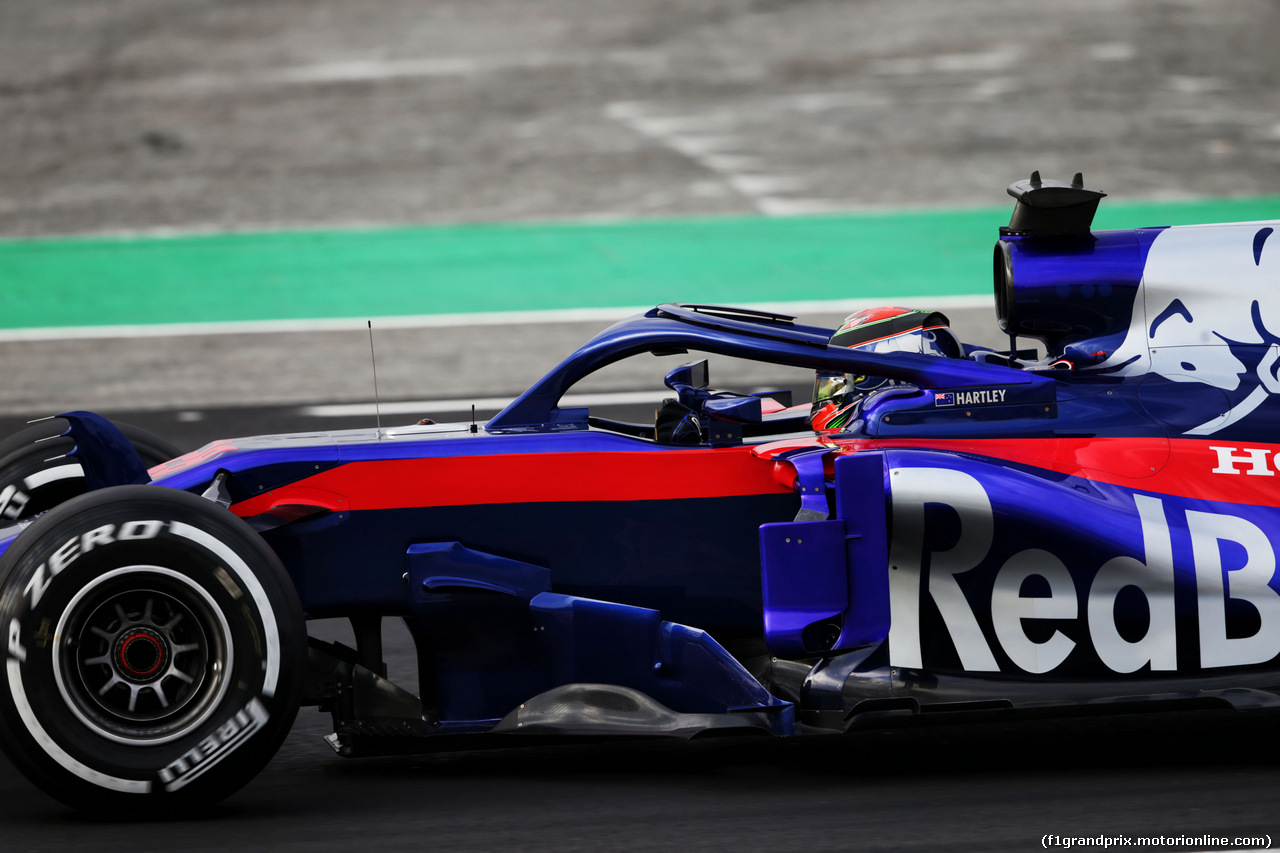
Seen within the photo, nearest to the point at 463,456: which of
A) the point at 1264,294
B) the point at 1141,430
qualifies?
the point at 1141,430

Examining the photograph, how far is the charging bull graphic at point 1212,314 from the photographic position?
14.9ft

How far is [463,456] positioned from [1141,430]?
6.11ft

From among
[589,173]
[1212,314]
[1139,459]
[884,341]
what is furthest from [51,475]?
[589,173]

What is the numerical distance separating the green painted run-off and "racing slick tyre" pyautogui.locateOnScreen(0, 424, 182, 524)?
7.18 metres

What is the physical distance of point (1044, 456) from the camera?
4379mm

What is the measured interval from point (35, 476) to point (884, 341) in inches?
105

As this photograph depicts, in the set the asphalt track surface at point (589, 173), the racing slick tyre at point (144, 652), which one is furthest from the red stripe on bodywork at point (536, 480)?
the asphalt track surface at point (589, 173)

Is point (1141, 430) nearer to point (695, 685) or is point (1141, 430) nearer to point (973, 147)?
point (695, 685)

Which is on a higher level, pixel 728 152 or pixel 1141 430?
pixel 728 152

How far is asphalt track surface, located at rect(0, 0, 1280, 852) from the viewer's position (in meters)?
4.04

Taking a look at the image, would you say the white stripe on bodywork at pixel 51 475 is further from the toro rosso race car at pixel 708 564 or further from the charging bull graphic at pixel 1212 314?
the charging bull graphic at pixel 1212 314

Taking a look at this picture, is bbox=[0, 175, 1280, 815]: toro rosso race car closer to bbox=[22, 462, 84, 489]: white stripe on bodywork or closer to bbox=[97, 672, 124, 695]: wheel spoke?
bbox=[97, 672, 124, 695]: wheel spoke

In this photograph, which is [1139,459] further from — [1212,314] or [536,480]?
[536,480]

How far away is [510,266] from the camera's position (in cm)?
1375
